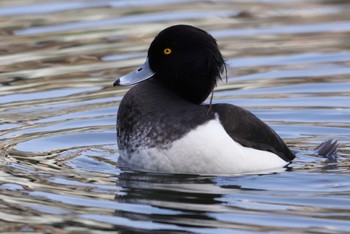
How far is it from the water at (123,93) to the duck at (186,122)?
0.14m

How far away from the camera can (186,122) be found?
326 inches

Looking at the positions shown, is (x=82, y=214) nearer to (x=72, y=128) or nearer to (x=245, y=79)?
(x=72, y=128)

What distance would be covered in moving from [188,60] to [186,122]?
0.64m

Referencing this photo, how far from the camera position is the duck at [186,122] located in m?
8.26

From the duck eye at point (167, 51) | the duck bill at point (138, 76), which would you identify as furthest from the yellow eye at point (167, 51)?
the duck bill at point (138, 76)

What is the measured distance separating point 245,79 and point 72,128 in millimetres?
2747

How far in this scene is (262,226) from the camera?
7027mm

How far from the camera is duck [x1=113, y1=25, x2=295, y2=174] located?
826 centimetres

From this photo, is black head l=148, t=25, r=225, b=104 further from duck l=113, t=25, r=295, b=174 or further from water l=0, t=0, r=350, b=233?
water l=0, t=0, r=350, b=233

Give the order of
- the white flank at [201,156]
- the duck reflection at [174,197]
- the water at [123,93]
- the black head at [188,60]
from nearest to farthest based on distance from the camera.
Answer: the duck reflection at [174,197]
the water at [123,93]
the white flank at [201,156]
the black head at [188,60]

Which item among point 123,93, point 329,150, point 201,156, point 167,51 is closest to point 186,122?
point 201,156

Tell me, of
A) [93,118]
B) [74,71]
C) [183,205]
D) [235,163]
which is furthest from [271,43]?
[183,205]

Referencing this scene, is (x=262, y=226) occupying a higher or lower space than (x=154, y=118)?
lower

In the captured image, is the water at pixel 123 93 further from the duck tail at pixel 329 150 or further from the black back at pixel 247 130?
the black back at pixel 247 130
